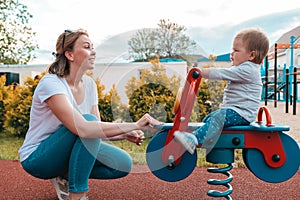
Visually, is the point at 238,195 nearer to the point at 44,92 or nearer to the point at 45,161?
the point at 45,161

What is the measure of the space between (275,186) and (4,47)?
610 inches

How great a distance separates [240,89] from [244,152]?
460 millimetres

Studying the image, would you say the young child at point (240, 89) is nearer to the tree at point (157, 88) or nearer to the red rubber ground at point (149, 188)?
the tree at point (157, 88)

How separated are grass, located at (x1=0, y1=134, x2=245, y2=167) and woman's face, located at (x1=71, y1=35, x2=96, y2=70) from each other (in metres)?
0.80

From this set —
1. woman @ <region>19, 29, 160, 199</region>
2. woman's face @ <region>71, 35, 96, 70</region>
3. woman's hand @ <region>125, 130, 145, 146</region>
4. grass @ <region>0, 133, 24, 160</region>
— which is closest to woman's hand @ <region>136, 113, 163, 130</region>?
woman @ <region>19, 29, 160, 199</region>

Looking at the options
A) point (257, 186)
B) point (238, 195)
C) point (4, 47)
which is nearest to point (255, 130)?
point (238, 195)

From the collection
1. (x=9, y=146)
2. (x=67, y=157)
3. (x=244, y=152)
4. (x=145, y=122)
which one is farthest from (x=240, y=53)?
(x=9, y=146)

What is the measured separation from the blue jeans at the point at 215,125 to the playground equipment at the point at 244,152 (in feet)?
0.14

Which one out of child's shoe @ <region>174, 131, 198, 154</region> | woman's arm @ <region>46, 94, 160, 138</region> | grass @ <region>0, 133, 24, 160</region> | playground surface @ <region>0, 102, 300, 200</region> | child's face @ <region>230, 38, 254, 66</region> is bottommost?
grass @ <region>0, 133, 24, 160</region>

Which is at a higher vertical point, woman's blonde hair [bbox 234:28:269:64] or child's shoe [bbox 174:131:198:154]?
woman's blonde hair [bbox 234:28:269:64]

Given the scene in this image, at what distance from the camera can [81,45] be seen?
2467mm

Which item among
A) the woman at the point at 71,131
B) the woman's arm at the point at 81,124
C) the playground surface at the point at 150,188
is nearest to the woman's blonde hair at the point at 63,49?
the woman at the point at 71,131

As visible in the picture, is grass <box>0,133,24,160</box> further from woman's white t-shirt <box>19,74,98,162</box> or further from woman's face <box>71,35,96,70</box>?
woman's face <box>71,35,96,70</box>

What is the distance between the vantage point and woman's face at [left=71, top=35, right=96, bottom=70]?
2.46 meters
